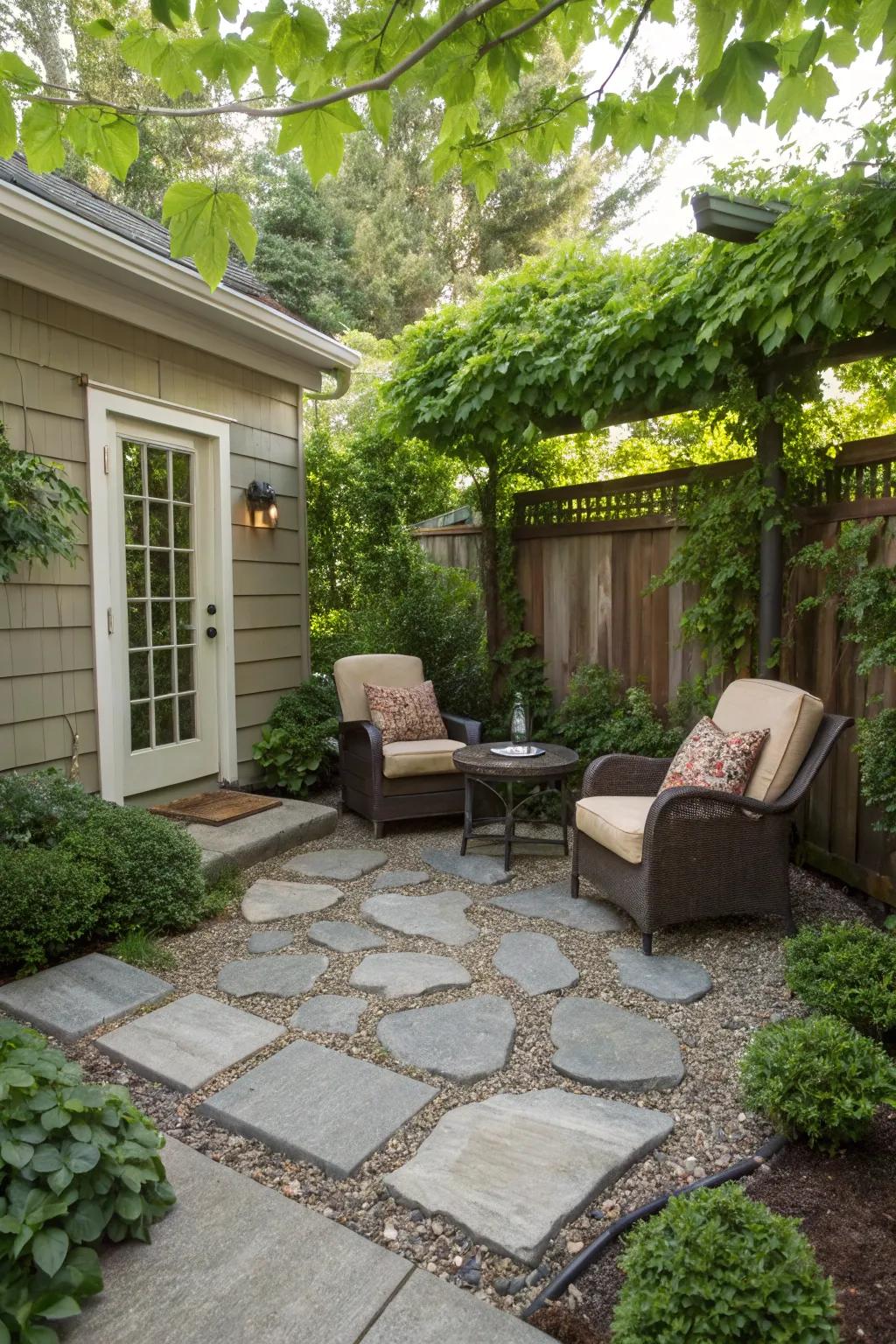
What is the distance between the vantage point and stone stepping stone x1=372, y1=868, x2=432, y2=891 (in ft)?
12.4

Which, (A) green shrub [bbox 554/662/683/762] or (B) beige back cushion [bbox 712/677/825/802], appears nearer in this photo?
(B) beige back cushion [bbox 712/677/825/802]

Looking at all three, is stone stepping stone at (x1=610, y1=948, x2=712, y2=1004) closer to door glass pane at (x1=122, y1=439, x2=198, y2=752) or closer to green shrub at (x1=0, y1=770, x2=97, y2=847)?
green shrub at (x1=0, y1=770, x2=97, y2=847)

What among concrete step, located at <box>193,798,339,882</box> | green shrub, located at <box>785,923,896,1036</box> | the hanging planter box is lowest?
concrete step, located at <box>193,798,339,882</box>

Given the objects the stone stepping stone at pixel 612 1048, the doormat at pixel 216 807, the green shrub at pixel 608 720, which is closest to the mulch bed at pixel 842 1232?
the stone stepping stone at pixel 612 1048

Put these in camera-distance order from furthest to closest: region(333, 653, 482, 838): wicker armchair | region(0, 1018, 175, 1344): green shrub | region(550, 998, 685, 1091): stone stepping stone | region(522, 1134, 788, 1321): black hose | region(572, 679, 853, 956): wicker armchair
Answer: region(333, 653, 482, 838): wicker armchair, region(572, 679, 853, 956): wicker armchair, region(550, 998, 685, 1091): stone stepping stone, region(522, 1134, 788, 1321): black hose, region(0, 1018, 175, 1344): green shrub

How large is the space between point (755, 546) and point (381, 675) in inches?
84.2

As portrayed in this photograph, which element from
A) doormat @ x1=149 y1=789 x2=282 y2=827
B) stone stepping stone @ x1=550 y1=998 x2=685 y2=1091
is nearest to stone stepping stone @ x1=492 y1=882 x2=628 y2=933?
stone stepping stone @ x1=550 y1=998 x2=685 y2=1091

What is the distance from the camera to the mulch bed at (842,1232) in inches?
56.1

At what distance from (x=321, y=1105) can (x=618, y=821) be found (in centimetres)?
151

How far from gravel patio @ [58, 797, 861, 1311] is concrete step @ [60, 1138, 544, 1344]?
0.11m

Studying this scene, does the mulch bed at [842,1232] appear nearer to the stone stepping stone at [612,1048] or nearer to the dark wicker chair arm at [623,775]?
the stone stepping stone at [612,1048]

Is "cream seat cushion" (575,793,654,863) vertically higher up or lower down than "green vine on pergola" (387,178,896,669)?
lower down

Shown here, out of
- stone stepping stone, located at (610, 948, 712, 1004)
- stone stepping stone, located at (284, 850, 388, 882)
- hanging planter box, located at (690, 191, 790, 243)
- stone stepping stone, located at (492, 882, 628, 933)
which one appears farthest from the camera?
stone stepping stone, located at (284, 850, 388, 882)

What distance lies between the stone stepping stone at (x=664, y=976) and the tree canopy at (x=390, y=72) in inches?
90.6
